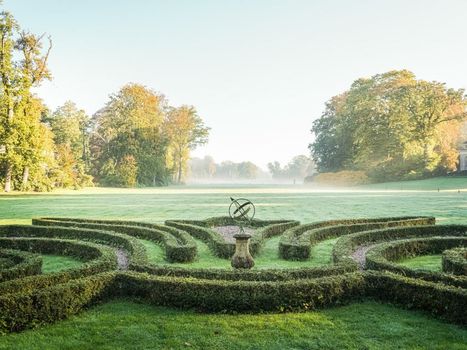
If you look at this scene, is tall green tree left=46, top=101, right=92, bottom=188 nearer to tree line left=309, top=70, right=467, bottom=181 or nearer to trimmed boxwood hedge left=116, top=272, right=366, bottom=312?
tree line left=309, top=70, right=467, bottom=181

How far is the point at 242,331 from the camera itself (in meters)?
6.73

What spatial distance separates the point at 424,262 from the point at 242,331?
26.4 ft

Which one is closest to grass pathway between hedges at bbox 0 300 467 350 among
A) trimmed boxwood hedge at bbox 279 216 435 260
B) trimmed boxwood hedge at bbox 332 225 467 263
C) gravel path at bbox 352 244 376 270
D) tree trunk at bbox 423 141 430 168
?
gravel path at bbox 352 244 376 270

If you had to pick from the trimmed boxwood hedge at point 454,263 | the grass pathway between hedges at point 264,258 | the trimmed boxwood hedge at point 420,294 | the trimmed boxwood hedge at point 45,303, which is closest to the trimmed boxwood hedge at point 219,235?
the grass pathway between hedges at point 264,258

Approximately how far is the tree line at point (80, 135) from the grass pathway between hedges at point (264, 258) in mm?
31751

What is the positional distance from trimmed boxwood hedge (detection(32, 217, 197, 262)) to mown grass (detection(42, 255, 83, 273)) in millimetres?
2844

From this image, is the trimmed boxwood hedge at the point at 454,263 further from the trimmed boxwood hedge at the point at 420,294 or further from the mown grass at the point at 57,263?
the mown grass at the point at 57,263

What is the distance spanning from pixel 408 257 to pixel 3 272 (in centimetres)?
1168

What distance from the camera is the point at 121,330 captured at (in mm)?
6715

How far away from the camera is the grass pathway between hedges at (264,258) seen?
38.9ft

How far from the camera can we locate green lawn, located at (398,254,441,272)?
38.0 feet

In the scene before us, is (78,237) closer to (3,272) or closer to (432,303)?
(3,272)

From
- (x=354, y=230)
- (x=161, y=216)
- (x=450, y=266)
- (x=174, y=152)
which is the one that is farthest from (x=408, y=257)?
(x=174, y=152)

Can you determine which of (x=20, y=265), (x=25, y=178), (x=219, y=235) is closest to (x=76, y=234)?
(x=219, y=235)
